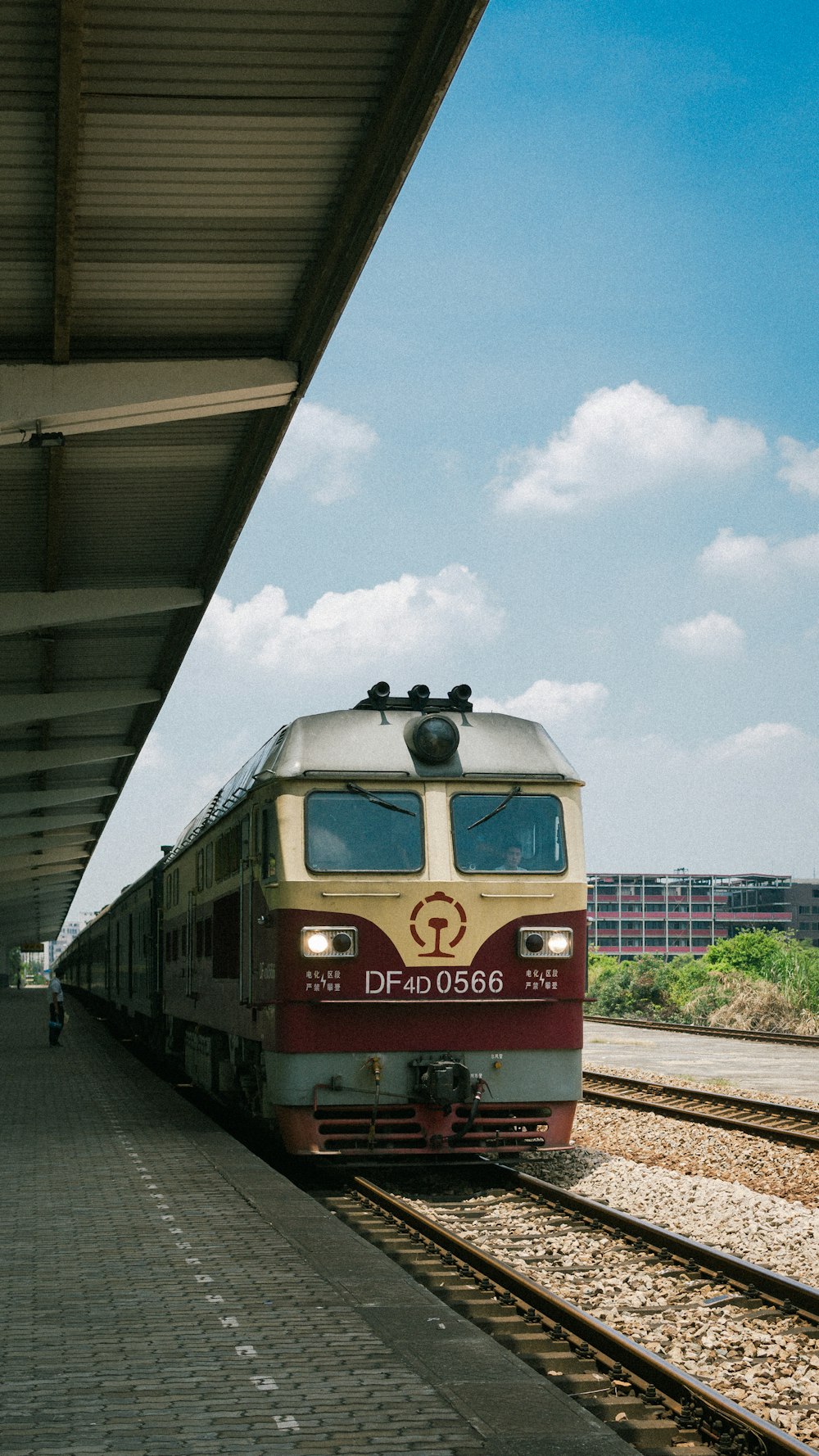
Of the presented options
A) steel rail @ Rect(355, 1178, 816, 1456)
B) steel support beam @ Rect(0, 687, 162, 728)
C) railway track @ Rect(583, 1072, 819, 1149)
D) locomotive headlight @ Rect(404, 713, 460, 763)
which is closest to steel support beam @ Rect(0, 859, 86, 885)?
steel support beam @ Rect(0, 687, 162, 728)

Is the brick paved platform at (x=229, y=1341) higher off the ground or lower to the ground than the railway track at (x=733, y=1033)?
higher

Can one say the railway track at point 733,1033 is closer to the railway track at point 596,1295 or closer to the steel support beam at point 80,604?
the steel support beam at point 80,604

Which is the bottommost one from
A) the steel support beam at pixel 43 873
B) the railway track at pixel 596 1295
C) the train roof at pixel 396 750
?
the railway track at pixel 596 1295

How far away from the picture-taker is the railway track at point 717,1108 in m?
13.2

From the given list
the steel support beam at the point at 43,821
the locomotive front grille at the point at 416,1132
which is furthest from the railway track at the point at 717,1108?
the steel support beam at the point at 43,821

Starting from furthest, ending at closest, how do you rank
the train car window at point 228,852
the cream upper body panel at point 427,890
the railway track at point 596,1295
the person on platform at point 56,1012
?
1. the person on platform at point 56,1012
2. the train car window at point 228,852
3. the cream upper body panel at point 427,890
4. the railway track at point 596,1295

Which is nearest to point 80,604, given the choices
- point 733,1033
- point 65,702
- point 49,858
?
point 65,702

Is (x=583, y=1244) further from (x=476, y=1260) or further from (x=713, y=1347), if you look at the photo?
(x=713, y=1347)

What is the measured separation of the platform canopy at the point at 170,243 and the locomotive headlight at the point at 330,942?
18.0 feet

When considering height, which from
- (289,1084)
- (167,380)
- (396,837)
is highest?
(167,380)

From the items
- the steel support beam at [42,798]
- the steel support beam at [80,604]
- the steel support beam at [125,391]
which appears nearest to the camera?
the steel support beam at [125,391]

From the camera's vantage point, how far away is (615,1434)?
469 centimetres

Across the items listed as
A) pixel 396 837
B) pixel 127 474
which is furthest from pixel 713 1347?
pixel 127 474

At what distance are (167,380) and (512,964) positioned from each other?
274 inches
